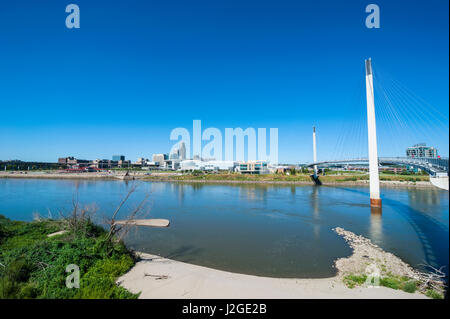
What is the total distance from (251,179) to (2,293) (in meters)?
37.9

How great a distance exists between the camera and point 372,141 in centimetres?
1366

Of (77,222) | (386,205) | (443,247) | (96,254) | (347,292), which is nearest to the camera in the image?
(347,292)

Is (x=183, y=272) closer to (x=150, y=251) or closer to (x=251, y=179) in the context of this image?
(x=150, y=251)

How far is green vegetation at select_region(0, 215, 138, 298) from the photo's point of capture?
140 inches

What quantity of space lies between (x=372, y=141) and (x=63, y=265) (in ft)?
51.9

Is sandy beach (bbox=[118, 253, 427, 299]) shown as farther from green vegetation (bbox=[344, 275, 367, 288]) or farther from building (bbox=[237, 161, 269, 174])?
building (bbox=[237, 161, 269, 174])

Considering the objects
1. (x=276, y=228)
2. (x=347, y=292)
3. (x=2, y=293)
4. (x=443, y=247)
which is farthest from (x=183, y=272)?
(x=443, y=247)

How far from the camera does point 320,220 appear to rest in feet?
39.0

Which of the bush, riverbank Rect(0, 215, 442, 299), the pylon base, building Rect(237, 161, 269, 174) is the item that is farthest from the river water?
building Rect(237, 161, 269, 174)

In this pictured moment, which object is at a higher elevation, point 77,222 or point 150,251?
point 77,222

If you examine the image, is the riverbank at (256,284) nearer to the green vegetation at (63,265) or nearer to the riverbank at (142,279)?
the riverbank at (142,279)

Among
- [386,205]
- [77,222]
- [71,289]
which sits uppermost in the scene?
[77,222]

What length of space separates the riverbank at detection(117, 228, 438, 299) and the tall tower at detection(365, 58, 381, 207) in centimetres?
911
